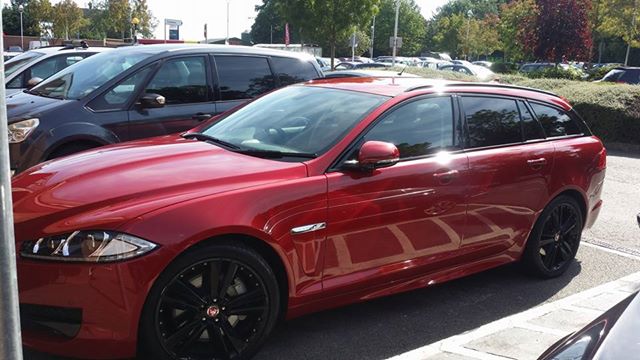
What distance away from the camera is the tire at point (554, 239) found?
506cm

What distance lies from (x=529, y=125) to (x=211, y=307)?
3133mm

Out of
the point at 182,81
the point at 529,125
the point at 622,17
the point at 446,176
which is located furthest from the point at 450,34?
the point at 446,176

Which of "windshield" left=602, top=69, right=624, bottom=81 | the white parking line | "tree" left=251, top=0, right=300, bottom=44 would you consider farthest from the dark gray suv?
"tree" left=251, top=0, right=300, bottom=44

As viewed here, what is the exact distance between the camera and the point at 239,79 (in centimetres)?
716

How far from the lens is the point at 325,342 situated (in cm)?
385

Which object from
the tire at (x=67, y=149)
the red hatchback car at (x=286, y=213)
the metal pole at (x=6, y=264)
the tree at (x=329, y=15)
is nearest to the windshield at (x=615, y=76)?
the tree at (x=329, y=15)

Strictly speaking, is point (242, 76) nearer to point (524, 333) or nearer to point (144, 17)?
point (524, 333)

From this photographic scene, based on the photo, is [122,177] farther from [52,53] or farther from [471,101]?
[52,53]

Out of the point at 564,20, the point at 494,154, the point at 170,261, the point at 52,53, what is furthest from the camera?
the point at 564,20

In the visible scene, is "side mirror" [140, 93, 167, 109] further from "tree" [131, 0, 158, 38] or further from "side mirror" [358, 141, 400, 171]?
"tree" [131, 0, 158, 38]

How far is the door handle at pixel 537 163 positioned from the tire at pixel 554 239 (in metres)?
0.37

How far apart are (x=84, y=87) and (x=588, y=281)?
17.2ft

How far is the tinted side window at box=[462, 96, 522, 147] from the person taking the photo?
4.64 metres

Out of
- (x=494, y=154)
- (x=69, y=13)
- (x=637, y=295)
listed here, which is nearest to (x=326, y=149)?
(x=494, y=154)
